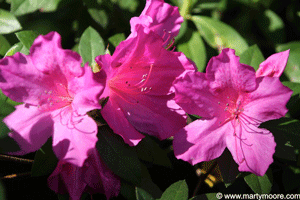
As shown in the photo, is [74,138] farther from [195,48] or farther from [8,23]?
[195,48]

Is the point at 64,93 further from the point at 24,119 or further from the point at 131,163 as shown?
the point at 131,163

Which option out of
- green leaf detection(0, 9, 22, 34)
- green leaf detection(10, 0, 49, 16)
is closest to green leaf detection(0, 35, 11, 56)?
green leaf detection(0, 9, 22, 34)

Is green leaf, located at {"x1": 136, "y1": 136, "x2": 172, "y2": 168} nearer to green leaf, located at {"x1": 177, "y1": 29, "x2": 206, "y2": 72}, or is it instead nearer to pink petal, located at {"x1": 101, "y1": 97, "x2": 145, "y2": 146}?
pink petal, located at {"x1": 101, "y1": 97, "x2": 145, "y2": 146}

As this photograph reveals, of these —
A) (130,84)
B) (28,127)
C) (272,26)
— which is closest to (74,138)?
(28,127)

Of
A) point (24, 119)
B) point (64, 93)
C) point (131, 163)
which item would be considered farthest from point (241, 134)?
point (24, 119)

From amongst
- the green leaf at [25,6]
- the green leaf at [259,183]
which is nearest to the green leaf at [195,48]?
the green leaf at [259,183]

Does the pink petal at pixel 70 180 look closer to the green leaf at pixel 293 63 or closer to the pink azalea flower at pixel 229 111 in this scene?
the pink azalea flower at pixel 229 111

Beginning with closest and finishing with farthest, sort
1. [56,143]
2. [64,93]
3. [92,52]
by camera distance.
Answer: [56,143]
[64,93]
[92,52]
